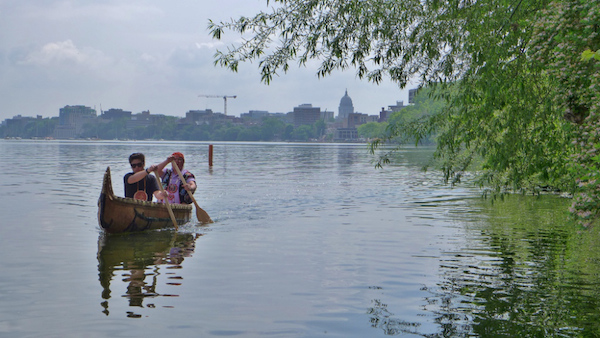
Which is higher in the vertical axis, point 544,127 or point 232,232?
point 544,127

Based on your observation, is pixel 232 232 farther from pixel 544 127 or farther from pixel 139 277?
pixel 544 127

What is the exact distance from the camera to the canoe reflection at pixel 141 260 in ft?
34.5

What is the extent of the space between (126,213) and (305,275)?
630 cm

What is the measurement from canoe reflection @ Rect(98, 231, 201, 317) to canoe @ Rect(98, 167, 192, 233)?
0.77 feet

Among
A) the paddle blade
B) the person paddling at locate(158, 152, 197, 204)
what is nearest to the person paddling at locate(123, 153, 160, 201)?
the person paddling at locate(158, 152, 197, 204)

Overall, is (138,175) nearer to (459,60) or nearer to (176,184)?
(176,184)

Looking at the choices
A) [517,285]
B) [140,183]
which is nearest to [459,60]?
[517,285]

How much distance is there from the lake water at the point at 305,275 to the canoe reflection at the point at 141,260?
32 millimetres

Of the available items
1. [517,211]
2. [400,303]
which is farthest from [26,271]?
[517,211]

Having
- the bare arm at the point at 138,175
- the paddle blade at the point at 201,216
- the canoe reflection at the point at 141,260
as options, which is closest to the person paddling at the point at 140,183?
the bare arm at the point at 138,175

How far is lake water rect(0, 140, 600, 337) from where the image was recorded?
8.74 metres

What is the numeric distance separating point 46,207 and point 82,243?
339 inches

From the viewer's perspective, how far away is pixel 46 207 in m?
23.7

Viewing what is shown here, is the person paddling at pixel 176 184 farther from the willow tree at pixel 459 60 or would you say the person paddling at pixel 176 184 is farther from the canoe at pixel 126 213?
the willow tree at pixel 459 60
